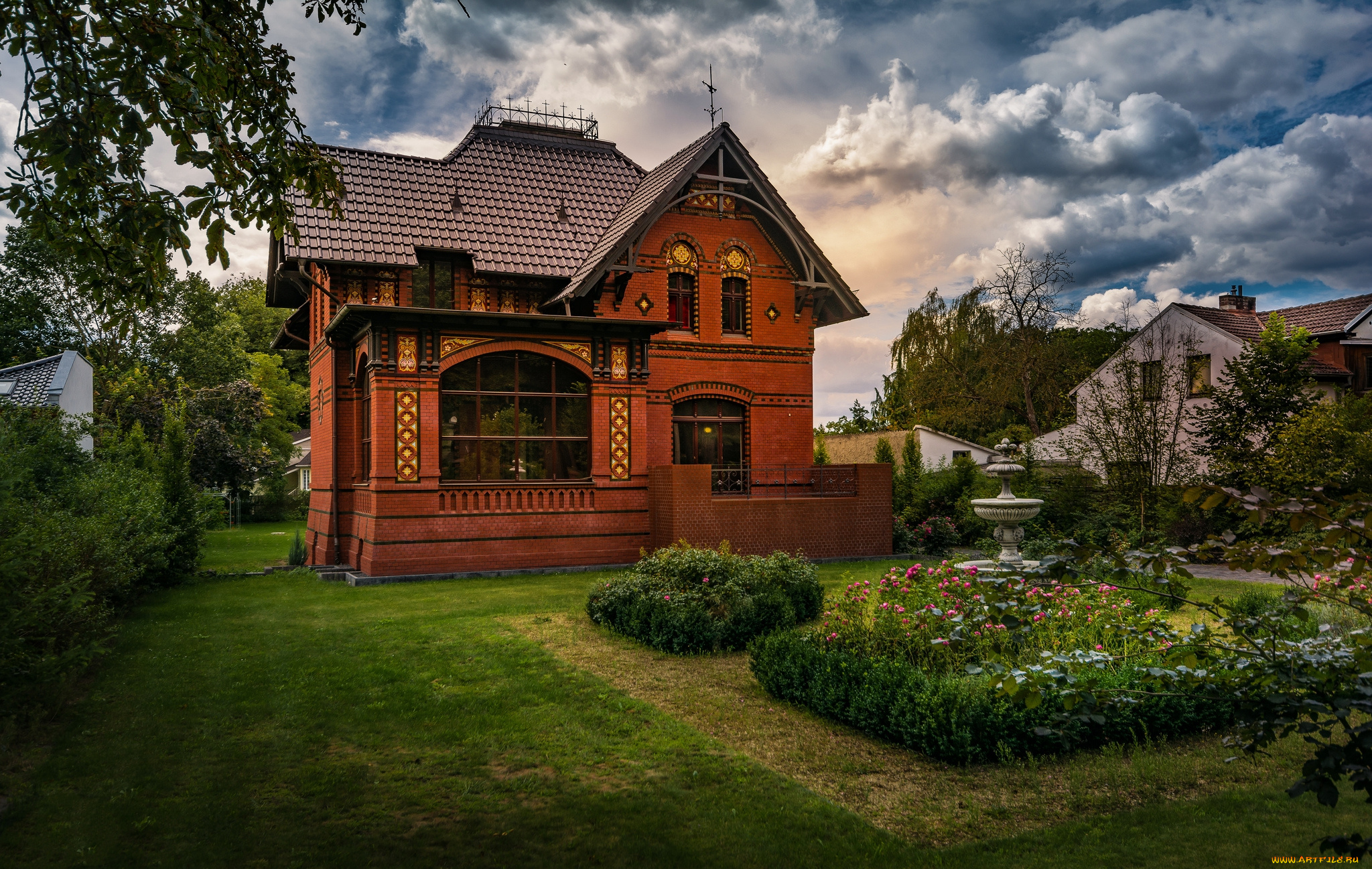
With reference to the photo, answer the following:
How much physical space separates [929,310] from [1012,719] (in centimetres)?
3825

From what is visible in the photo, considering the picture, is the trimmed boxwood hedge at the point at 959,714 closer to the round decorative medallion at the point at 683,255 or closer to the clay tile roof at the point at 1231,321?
the round decorative medallion at the point at 683,255

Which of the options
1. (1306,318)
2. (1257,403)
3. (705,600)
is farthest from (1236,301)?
(705,600)

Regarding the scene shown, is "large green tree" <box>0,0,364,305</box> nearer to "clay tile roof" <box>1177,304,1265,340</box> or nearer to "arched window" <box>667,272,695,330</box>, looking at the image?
"arched window" <box>667,272,695,330</box>

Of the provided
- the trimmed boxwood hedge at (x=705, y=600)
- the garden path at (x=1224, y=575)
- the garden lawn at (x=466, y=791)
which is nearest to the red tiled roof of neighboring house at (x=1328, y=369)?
the garden path at (x=1224, y=575)

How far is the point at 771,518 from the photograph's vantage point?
1906 centimetres

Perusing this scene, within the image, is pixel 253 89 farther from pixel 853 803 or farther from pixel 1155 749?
pixel 1155 749

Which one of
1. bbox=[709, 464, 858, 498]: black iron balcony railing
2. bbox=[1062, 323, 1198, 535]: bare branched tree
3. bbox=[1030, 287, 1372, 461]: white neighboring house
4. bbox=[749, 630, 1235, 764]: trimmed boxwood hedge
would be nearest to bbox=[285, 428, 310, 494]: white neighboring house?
bbox=[709, 464, 858, 498]: black iron balcony railing

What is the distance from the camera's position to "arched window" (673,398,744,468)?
2122cm

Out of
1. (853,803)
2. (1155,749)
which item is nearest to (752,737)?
(853,803)

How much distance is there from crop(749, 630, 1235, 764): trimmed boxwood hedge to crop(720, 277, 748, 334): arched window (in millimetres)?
14894

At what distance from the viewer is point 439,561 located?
17.3 m

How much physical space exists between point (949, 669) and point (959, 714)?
1.31 metres

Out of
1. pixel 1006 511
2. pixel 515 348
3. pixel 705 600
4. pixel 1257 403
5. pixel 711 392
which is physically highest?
pixel 515 348

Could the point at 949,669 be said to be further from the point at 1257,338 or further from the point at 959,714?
the point at 1257,338
